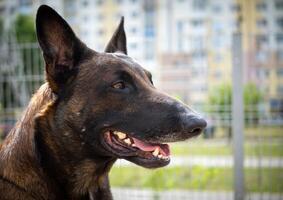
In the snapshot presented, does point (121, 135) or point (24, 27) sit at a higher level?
point (121, 135)

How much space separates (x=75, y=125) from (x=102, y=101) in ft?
0.76

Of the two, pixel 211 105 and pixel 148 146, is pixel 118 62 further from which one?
pixel 211 105

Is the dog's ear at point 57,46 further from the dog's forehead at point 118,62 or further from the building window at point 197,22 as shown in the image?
the building window at point 197,22

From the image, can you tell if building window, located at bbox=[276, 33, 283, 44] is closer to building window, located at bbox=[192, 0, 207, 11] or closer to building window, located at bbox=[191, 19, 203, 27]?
building window, located at bbox=[191, 19, 203, 27]

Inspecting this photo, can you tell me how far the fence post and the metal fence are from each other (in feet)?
0.89

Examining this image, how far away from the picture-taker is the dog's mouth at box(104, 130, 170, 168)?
10.5 feet

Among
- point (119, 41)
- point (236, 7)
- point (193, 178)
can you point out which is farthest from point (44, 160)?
point (236, 7)

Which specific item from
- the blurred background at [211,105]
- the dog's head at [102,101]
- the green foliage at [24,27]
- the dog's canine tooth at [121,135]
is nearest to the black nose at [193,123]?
the dog's head at [102,101]

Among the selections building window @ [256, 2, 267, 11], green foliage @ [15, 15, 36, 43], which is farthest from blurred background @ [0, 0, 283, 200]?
building window @ [256, 2, 267, 11]

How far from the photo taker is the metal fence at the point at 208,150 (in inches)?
272

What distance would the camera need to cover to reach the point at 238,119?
21.6 feet

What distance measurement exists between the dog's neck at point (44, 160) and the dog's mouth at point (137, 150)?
191mm

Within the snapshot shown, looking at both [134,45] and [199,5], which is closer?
[134,45]

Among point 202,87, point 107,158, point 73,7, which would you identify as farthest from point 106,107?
point 73,7
